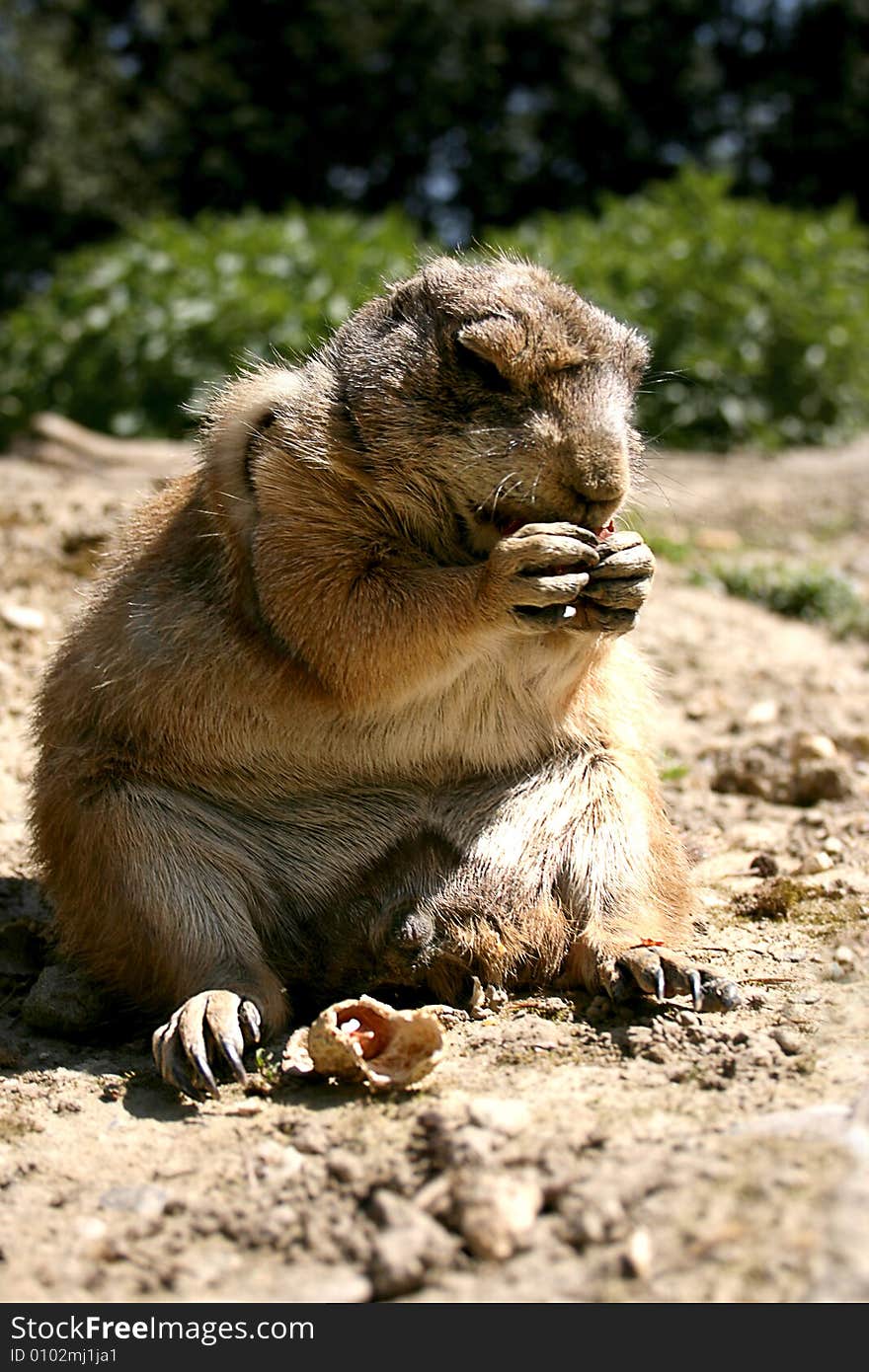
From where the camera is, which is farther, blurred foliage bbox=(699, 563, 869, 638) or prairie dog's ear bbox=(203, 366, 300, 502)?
blurred foliage bbox=(699, 563, 869, 638)

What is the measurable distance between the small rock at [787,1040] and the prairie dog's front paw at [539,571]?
4.43 feet

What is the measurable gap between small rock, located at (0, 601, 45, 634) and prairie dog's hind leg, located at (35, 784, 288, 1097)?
3.02 metres

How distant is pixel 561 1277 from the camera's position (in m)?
2.66

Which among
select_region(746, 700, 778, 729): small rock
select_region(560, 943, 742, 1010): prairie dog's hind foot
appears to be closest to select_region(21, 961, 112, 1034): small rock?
select_region(560, 943, 742, 1010): prairie dog's hind foot

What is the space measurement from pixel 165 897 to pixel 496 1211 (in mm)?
1971

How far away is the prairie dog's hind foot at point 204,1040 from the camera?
391 centimetres

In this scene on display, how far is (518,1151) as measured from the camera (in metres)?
3.07

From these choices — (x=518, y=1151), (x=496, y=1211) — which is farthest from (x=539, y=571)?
(x=496, y=1211)

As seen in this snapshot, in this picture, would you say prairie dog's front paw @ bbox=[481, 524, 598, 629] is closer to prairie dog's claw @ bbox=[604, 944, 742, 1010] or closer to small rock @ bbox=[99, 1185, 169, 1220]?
prairie dog's claw @ bbox=[604, 944, 742, 1010]

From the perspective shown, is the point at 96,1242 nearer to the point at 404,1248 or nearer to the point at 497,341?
the point at 404,1248

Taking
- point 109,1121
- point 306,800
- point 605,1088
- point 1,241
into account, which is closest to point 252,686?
point 306,800

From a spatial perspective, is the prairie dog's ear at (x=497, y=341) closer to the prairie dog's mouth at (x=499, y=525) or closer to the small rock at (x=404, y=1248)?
the prairie dog's mouth at (x=499, y=525)

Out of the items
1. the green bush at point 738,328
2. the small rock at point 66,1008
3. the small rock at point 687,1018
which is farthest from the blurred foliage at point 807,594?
the small rock at point 66,1008

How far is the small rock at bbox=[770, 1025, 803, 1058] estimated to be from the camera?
3615 millimetres
